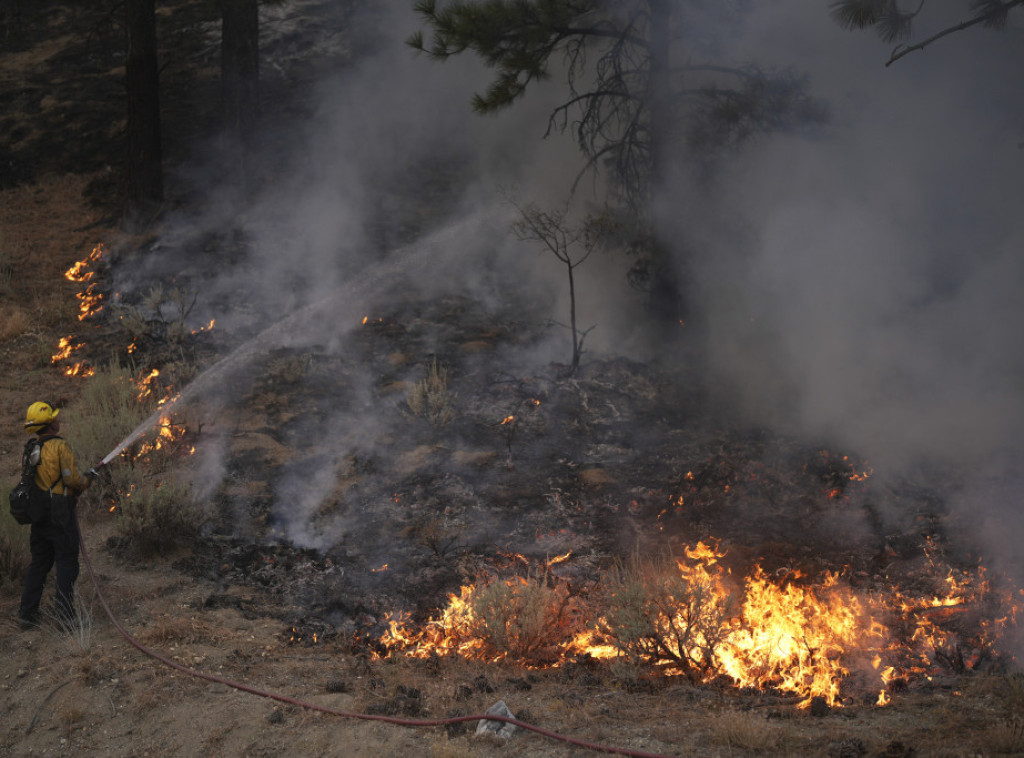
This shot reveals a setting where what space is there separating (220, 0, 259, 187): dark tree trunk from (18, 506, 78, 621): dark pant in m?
7.81

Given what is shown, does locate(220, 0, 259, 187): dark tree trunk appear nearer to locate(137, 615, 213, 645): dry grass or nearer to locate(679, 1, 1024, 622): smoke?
locate(679, 1, 1024, 622): smoke

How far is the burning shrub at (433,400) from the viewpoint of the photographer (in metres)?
7.57

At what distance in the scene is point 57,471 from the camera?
4.94 m

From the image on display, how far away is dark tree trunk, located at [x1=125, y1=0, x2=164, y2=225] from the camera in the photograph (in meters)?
10.7

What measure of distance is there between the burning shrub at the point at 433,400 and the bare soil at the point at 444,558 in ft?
0.56

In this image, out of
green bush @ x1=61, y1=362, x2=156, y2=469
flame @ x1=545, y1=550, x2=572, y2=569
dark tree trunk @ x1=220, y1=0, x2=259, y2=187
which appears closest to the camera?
flame @ x1=545, y1=550, x2=572, y2=569

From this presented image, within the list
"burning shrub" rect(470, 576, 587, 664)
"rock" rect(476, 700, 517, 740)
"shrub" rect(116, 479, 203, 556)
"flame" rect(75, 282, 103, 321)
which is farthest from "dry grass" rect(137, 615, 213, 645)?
"flame" rect(75, 282, 103, 321)

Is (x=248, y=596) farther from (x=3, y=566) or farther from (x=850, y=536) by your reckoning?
(x=850, y=536)

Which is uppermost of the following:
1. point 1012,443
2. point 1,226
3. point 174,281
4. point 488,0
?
point 488,0

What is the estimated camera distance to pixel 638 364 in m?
8.77

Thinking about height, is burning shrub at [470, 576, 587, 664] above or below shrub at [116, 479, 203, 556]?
below

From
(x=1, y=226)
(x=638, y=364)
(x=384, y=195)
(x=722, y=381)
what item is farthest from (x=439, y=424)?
(x=1, y=226)

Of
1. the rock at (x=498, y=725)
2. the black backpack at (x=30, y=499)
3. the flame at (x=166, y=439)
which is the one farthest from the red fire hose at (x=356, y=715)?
the flame at (x=166, y=439)

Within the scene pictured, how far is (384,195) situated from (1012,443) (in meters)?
9.06
